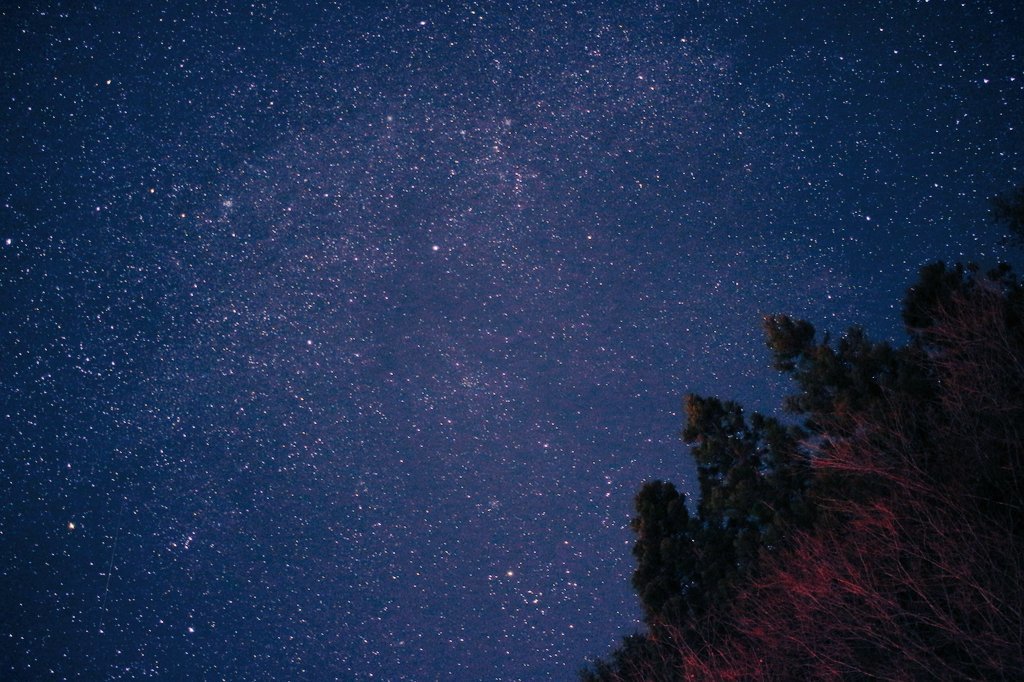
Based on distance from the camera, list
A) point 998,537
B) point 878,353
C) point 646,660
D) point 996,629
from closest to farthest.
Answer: point 996,629
point 998,537
point 878,353
point 646,660

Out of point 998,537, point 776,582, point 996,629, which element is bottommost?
point 996,629

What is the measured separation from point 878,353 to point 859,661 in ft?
18.5

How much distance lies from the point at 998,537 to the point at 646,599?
633 cm

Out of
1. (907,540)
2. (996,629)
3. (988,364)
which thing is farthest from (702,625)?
(988,364)

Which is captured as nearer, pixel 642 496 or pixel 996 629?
pixel 996 629

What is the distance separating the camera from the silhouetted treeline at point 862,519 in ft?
23.7

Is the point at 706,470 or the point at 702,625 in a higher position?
the point at 706,470

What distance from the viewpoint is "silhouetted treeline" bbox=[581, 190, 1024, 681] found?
723cm

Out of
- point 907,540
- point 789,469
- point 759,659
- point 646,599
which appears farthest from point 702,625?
point 907,540

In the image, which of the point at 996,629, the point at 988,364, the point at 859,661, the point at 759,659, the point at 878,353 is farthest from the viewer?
the point at 878,353

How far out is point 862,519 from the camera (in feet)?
29.3

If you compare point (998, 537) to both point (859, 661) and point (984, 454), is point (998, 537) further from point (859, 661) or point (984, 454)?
point (859, 661)

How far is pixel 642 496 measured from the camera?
42.2ft

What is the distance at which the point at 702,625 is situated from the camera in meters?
11.5
